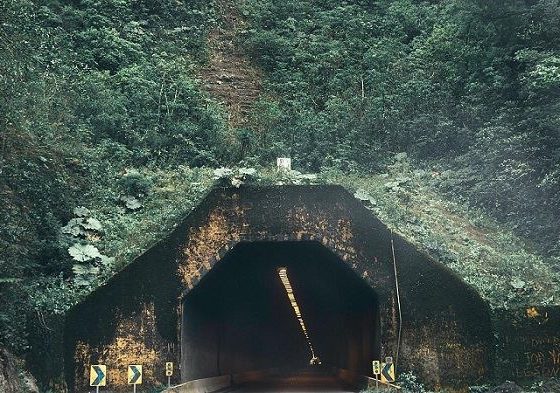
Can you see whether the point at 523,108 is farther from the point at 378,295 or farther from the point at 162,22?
the point at 162,22

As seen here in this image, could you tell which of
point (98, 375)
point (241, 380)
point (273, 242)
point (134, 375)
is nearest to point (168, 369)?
point (134, 375)

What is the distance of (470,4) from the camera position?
30906 millimetres

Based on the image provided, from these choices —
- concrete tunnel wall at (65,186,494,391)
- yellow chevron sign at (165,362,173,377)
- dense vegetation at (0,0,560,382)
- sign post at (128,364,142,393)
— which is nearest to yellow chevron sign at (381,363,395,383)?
concrete tunnel wall at (65,186,494,391)

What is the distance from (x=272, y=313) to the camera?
3416 cm

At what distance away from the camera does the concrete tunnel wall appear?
18.0m

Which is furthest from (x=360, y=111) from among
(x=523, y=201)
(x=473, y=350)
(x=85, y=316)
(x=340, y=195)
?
(x=85, y=316)

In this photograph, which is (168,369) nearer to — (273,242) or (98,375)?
(98,375)

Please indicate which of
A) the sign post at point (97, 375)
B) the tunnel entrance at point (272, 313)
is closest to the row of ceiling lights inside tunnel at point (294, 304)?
the tunnel entrance at point (272, 313)

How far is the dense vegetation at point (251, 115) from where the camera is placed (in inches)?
775

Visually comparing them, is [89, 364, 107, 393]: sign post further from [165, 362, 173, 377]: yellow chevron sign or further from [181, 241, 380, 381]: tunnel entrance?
[181, 241, 380, 381]: tunnel entrance

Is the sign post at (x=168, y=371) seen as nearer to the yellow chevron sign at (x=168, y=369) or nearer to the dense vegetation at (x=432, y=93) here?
the yellow chevron sign at (x=168, y=369)

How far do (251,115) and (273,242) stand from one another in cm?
1687

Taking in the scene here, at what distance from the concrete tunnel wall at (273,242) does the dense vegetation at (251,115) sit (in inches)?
43.8

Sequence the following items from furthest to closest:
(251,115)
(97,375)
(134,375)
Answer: (251,115)
(134,375)
(97,375)
